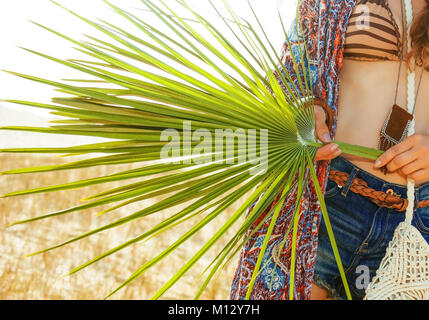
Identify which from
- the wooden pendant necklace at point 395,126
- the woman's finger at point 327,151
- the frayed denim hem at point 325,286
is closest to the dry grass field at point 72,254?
the frayed denim hem at point 325,286

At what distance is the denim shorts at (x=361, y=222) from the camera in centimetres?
100

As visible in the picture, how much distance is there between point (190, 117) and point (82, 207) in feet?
0.57

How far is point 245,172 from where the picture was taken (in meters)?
0.66

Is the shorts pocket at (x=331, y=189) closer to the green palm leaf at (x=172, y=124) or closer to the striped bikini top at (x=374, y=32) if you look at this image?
the striped bikini top at (x=374, y=32)

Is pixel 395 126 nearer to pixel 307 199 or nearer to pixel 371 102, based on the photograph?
pixel 371 102

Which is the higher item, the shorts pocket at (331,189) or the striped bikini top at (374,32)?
the striped bikini top at (374,32)

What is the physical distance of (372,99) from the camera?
3.41 ft

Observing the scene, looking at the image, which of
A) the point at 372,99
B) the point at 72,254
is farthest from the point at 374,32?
the point at 72,254

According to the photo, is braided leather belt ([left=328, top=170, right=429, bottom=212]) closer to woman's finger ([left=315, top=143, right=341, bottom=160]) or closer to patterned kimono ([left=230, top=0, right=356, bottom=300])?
patterned kimono ([left=230, top=0, right=356, bottom=300])

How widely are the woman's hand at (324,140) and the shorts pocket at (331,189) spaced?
0.15 metres

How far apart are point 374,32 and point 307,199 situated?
14.2 inches

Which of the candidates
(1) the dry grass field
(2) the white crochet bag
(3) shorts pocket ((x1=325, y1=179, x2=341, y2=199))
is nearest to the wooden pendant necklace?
(2) the white crochet bag
